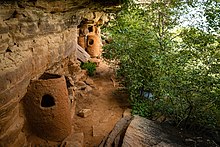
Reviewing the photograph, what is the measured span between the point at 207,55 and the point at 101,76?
5799 millimetres

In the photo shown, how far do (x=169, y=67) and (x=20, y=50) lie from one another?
154 inches

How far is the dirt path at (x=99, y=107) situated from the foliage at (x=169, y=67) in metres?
0.71

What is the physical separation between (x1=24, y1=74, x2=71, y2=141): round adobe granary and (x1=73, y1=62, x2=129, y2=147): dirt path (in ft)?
2.86

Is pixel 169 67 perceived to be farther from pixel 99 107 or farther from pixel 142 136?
pixel 99 107

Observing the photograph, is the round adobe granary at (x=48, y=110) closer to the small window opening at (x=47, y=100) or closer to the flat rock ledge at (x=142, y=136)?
the small window opening at (x=47, y=100)

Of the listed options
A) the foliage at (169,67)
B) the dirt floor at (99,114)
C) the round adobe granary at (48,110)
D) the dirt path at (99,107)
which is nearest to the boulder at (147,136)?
the dirt floor at (99,114)

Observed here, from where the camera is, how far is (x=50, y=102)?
192 inches

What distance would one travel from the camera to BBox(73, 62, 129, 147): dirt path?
5.51 meters

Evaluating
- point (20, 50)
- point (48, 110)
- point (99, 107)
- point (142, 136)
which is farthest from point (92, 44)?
point (142, 136)

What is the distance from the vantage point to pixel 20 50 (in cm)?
378

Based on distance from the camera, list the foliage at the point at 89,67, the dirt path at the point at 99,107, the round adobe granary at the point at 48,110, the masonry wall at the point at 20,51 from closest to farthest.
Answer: the masonry wall at the point at 20,51 → the round adobe granary at the point at 48,110 → the dirt path at the point at 99,107 → the foliage at the point at 89,67

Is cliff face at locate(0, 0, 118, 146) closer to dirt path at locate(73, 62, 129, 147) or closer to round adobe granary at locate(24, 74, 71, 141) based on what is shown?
round adobe granary at locate(24, 74, 71, 141)

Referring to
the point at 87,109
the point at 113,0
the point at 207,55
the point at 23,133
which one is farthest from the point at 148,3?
the point at 23,133

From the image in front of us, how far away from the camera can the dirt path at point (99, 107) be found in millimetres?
5512
